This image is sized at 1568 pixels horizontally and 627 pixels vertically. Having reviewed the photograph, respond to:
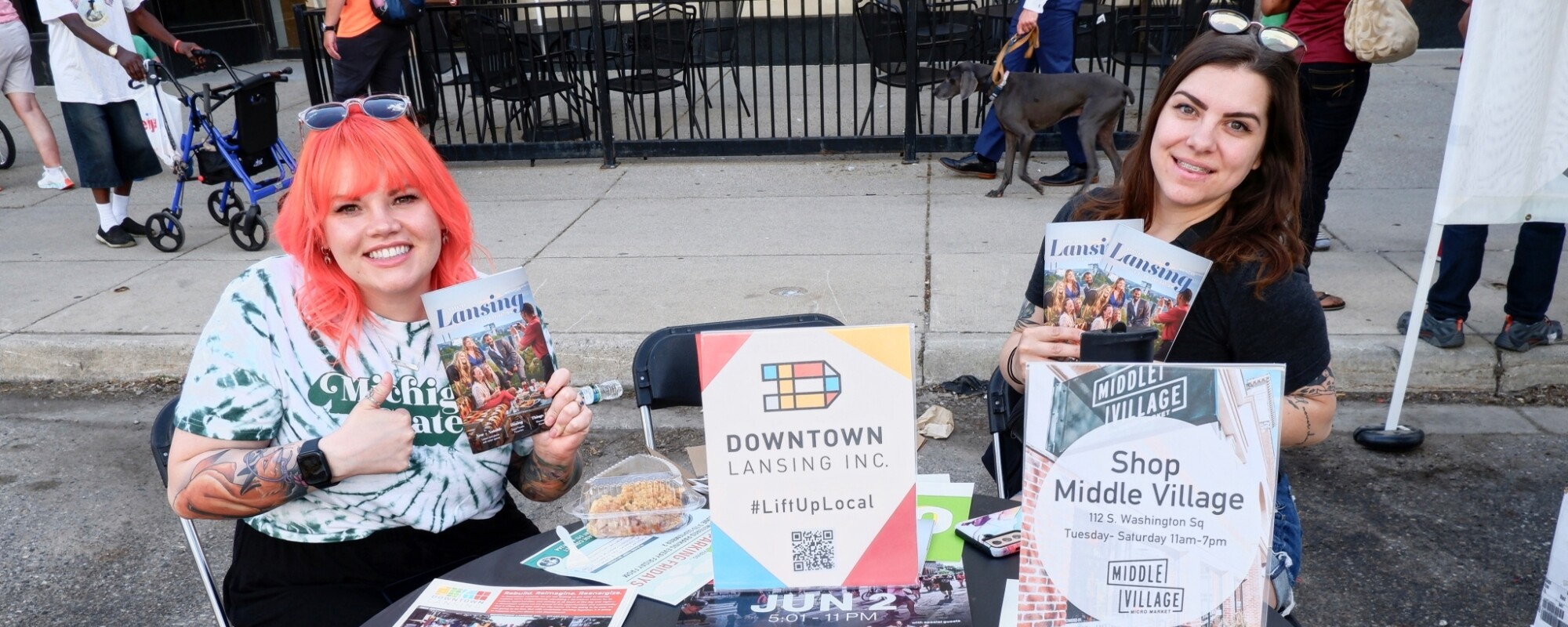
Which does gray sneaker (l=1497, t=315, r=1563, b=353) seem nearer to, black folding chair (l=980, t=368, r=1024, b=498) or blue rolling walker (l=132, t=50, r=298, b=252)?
black folding chair (l=980, t=368, r=1024, b=498)

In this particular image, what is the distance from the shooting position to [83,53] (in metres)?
6.15

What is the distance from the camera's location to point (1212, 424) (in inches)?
53.9

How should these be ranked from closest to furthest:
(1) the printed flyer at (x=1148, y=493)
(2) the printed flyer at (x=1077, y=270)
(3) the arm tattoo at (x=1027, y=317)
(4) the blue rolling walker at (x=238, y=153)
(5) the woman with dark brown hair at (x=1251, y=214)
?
(1) the printed flyer at (x=1148, y=493)
(2) the printed flyer at (x=1077, y=270)
(5) the woman with dark brown hair at (x=1251, y=214)
(3) the arm tattoo at (x=1027, y=317)
(4) the blue rolling walker at (x=238, y=153)

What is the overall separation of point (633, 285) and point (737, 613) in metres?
3.99

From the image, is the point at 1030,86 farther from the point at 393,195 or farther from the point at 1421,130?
the point at 393,195

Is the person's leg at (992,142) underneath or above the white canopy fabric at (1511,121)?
underneath

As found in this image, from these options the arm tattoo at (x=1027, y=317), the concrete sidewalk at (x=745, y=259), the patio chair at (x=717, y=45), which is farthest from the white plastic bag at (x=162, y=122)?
the arm tattoo at (x=1027, y=317)

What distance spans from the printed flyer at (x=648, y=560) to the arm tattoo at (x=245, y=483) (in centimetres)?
45


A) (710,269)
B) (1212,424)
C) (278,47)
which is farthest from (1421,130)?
(278,47)

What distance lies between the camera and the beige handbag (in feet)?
14.4

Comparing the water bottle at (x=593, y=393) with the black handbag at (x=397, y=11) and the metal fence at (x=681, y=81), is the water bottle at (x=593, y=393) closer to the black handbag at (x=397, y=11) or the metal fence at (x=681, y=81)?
the metal fence at (x=681, y=81)

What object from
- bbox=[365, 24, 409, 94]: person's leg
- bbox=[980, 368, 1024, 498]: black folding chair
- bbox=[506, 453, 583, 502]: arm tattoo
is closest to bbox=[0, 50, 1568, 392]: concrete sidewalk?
bbox=[365, 24, 409, 94]: person's leg

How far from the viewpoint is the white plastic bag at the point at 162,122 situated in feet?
19.4

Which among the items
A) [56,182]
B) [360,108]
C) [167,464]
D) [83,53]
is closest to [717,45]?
[83,53]
